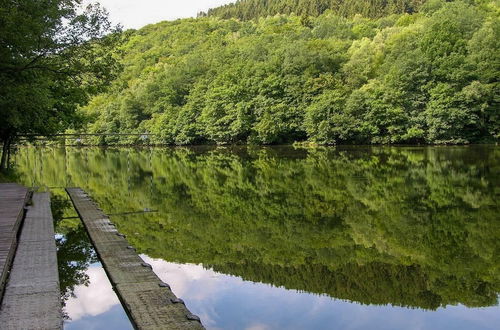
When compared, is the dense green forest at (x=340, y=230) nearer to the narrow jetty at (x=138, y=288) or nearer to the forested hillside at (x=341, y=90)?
the narrow jetty at (x=138, y=288)

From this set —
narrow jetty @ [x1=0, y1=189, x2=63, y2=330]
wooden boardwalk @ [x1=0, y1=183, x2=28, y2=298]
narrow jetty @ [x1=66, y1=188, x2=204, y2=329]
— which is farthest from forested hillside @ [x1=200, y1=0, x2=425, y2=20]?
narrow jetty @ [x1=0, y1=189, x2=63, y2=330]

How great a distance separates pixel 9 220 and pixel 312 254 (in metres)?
7.48

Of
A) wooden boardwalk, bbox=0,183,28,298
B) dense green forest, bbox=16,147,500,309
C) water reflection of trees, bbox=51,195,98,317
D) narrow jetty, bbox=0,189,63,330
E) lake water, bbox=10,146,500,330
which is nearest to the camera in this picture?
narrow jetty, bbox=0,189,63,330

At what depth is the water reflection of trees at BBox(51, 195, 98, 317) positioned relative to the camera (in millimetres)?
10025

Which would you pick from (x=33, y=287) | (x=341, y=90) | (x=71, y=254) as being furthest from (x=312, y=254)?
(x=341, y=90)

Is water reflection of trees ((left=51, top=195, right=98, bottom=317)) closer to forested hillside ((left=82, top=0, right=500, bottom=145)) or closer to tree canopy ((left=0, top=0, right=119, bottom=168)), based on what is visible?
tree canopy ((left=0, top=0, right=119, bottom=168))

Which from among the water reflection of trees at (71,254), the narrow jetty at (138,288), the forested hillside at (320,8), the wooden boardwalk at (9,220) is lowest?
the water reflection of trees at (71,254)

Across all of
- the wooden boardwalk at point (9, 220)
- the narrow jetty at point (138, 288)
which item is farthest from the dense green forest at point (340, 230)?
the wooden boardwalk at point (9, 220)

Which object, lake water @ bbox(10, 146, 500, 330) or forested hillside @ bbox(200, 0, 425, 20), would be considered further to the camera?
forested hillside @ bbox(200, 0, 425, 20)

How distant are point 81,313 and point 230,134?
7312cm

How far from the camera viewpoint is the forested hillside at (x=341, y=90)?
59375 mm

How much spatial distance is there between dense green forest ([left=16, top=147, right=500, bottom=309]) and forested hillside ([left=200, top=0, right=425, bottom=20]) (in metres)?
127

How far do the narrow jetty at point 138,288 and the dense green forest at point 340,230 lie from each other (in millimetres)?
801

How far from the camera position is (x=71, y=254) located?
12.1m
